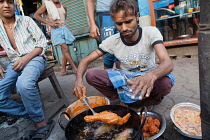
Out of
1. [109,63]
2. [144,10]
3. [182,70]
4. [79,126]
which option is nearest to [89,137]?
[79,126]

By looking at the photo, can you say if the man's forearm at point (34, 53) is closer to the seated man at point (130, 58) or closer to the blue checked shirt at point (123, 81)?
the seated man at point (130, 58)

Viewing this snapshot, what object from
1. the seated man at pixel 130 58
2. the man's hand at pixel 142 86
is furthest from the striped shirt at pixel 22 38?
the man's hand at pixel 142 86

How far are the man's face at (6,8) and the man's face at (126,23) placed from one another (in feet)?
5.23

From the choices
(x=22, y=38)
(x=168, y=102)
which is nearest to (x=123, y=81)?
(x=168, y=102)

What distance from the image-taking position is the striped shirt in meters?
2.18

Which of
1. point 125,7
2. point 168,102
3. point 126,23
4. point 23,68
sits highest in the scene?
point 125,7

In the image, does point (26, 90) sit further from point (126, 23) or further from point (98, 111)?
point (126, 23)

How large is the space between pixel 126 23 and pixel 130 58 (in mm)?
489

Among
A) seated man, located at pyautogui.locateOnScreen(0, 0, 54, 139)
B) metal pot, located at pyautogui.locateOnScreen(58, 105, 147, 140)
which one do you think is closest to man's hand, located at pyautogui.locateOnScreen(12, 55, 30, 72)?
seated man, located at pyautogui.locateOnScreen(0, 0, 54, 139)

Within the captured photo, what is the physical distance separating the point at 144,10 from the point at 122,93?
3518 mm

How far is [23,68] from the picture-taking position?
6.73 feet

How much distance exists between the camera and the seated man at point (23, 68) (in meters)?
1.79

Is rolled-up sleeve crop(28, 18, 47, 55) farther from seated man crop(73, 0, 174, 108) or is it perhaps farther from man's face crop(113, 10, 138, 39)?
Answer: man's face crop(113, 10, 138, 39)

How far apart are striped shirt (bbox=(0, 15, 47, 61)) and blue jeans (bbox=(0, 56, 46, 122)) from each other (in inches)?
9.6
